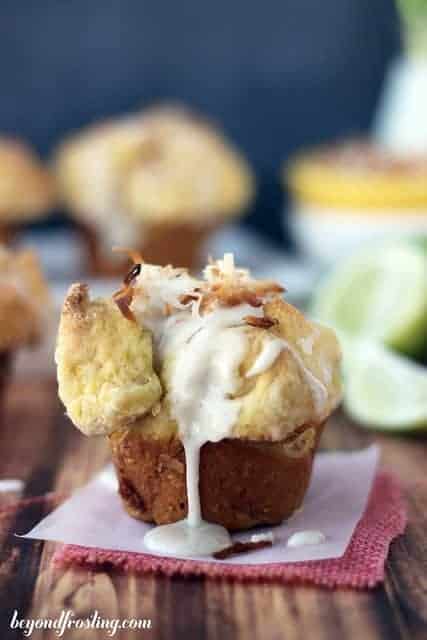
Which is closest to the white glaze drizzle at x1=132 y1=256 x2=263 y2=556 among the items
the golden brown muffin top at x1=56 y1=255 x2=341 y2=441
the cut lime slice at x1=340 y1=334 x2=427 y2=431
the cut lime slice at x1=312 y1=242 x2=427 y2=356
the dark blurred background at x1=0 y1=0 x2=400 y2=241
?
the golden brown muffin top at x1=56 y1=255 x2=341 y2=441

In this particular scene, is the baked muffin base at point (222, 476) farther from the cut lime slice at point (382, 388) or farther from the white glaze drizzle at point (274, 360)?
the cut lime slice at point (382, 388)

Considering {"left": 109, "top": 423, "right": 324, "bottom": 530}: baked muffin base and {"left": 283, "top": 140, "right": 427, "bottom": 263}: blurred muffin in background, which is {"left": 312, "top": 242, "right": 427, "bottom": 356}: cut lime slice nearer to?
{"left": 283, "top": 140, "right": 427, "bottom": 263}: blurred muffin in background

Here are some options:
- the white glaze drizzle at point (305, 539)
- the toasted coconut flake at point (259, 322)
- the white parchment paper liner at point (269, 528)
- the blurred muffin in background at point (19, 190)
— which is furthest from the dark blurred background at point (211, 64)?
the white glaze drizzle at point (305, 539)

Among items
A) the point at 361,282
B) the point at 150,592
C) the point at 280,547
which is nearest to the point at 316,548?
the point at 280,547

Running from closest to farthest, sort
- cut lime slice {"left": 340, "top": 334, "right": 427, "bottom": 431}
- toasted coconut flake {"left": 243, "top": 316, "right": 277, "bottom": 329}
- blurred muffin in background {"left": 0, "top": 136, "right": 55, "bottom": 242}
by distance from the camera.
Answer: toasted coconut flake {"left": 243, "top": 316, "right": 277, "bottom": 329} < cut lime slice {"left": 340, "top": 334, "right": 427, "bottom": 431} < blurred muffin in background {"left": 0, "top": 136, "right": 55, "bottom": 242}

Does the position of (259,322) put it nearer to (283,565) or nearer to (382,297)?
(283,565)

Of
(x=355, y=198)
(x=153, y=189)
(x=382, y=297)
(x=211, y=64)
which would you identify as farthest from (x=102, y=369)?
(x=211, y=64)

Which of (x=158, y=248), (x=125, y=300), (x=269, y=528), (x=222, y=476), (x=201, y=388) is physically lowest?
(x=158, y=248)

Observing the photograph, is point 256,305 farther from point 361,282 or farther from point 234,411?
point 361,282
